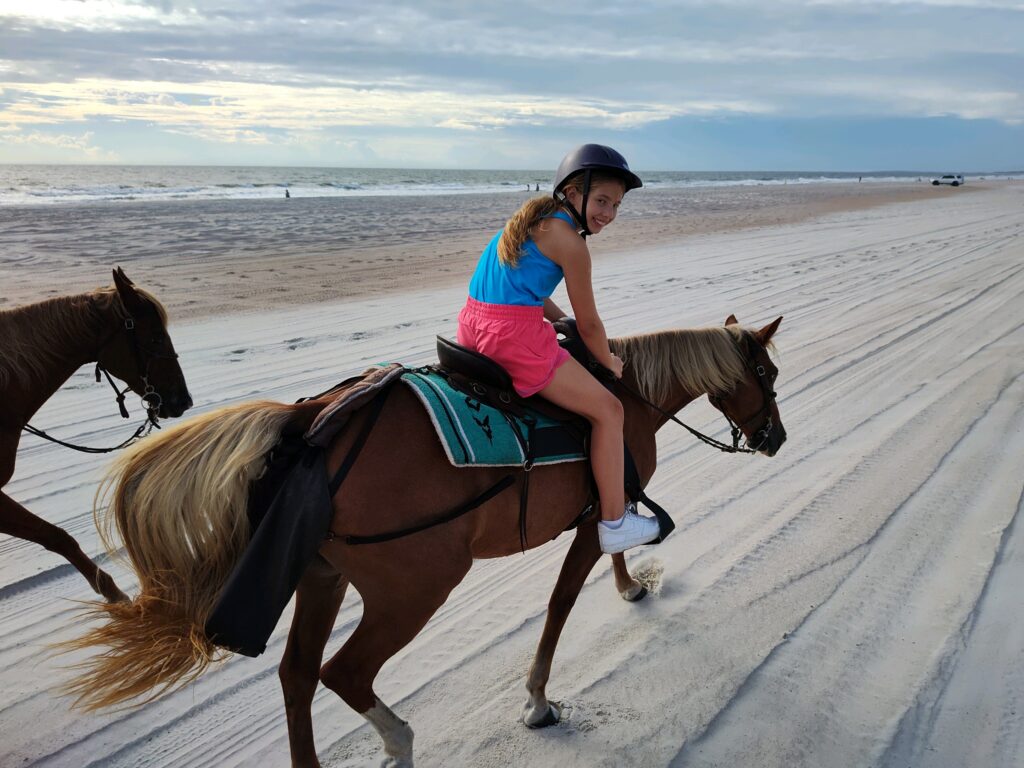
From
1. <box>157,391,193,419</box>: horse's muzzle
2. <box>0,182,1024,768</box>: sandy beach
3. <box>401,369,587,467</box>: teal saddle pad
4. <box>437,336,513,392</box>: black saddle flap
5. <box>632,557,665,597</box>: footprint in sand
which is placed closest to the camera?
<box>401,369,587,467</box>: teal saddle pad

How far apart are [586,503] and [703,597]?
1.37 metres

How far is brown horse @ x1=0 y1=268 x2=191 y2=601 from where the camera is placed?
391 cm

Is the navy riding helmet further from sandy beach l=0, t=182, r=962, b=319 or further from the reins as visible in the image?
sandy beach l=0, t=182, r=962, b=319

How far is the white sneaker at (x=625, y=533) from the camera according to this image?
3197 millimetres

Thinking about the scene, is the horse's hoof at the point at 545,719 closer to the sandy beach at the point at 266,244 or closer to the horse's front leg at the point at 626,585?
the horse's front leg at the point at 626,585

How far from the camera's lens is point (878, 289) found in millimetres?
12719

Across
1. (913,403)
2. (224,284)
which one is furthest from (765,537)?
(224,284)

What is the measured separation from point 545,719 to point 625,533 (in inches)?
35.8

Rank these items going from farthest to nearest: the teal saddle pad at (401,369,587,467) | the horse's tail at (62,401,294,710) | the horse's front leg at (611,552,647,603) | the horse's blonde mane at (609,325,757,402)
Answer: the horse's front leg at (611,552,647,603) → the horse's blonde mane at (609,325,757,402) → the teal saddle pad at (401,369,587,467) → the horse's tail at (62,401,294,710)

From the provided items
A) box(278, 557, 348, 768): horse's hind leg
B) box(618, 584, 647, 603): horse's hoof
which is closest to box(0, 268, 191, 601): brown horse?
box(278, 557, 348, 768): horse's hind leg

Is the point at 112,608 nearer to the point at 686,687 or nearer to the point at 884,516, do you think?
the point at 686,687

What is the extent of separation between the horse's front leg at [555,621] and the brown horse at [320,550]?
0.43 metres

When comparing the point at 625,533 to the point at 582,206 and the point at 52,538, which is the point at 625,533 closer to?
the point at 582,206

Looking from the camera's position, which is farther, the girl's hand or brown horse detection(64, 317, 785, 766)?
the girl's hand
